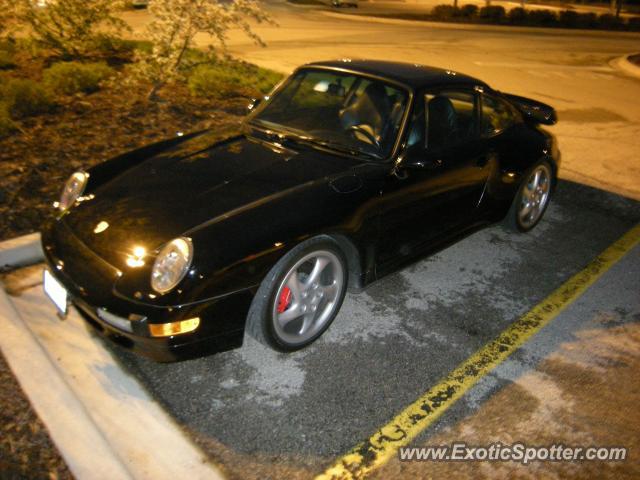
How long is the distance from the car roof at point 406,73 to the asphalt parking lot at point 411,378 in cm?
134

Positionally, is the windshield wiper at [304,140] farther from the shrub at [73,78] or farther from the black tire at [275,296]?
the shrub at [73,78]

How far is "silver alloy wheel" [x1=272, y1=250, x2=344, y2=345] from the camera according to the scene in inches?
115

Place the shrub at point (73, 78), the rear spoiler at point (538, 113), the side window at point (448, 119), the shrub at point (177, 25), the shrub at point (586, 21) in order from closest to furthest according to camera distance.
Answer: the side window at point (448, 119)
the rear spoiler at point (538, 113)
the shrub at point (177, 25)
the shrub at point (73, 78)
the shrub at point (586, 21)

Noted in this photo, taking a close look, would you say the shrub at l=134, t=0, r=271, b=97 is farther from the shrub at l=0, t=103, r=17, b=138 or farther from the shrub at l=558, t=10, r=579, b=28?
the shrub at l=558, t=10, r=579, b=28

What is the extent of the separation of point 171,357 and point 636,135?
305 inches

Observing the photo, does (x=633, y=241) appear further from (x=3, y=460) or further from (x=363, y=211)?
(x=3, y=460)

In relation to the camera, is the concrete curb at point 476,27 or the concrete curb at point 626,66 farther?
the concrete curb at point 476,27

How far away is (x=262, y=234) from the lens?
2678mm

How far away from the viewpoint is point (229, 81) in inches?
323

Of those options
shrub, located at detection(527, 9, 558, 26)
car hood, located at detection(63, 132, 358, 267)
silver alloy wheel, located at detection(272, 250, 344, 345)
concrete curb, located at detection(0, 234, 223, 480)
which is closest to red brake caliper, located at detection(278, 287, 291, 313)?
silver alloy wheel, located at detection(272, 250, 344, 345)

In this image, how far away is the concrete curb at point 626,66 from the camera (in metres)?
13.9

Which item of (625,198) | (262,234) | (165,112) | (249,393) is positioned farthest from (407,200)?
(165,112)

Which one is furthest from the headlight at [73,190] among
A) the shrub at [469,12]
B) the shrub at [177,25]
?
the shrub at [469,12]

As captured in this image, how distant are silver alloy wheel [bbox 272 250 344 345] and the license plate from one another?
106 centimetres
